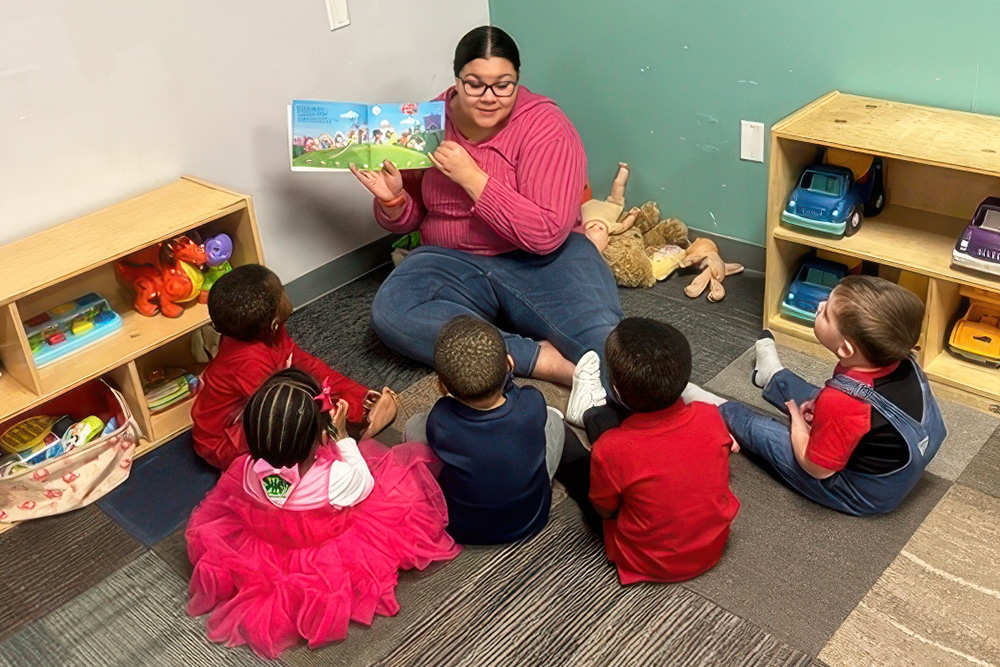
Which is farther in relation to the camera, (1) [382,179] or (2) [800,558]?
(1) [382,179]

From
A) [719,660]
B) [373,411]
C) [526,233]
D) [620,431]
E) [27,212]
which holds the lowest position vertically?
[719,660]

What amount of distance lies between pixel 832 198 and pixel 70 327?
2089 mm

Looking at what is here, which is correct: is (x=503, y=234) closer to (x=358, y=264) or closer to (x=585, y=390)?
(x=585, y=390)

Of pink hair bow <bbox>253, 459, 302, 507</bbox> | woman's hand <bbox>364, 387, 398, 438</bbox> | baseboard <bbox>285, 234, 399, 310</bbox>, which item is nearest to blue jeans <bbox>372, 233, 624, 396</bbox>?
woman's hand <bbox>364, 387, 398, 438</bbox>

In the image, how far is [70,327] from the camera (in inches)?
98.3

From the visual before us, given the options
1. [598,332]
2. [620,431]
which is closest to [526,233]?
[598,332]

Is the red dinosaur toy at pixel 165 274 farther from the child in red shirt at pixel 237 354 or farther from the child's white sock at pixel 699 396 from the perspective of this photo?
the child's white sock at pixel 699 396

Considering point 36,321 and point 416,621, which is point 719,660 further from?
point 36,321

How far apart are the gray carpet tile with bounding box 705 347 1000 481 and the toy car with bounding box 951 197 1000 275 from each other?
0.38m

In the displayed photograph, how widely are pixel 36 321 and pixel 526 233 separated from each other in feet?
4.31

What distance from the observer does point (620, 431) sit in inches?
76.7

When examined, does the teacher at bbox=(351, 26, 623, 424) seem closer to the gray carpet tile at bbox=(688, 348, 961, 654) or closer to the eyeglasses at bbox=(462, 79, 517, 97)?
the eyeglasses at bbox=(462, 79, 517, 97)

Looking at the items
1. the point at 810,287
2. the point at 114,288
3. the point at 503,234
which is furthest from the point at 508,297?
the point at 114,288

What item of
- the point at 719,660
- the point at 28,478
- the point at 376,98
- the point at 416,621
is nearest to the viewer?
the point at 719,660
